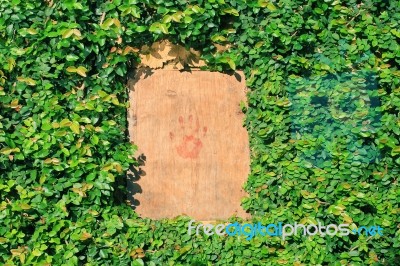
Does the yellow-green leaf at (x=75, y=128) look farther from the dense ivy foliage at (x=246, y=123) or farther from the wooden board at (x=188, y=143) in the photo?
the wooden board at (x=188, y=143)

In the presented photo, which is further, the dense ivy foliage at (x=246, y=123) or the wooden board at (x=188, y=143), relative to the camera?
the wooden board at (x=188, y=143)

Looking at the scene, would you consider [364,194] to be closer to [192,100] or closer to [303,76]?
[303,76]

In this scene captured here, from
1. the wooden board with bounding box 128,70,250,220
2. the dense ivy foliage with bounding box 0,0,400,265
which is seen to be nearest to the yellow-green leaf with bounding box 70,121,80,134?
the dense ivy foliage with bounding box 0,0,400,265

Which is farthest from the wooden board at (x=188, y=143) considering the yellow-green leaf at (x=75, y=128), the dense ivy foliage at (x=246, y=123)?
the yellow-green leaf at (x=75, y=128)

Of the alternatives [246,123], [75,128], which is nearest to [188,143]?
[246,123]

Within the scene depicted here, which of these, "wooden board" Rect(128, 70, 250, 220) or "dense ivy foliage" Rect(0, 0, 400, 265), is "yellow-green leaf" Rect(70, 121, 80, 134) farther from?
"wooden board" Rect(128, 70, 250, 220)

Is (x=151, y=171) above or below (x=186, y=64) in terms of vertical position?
below

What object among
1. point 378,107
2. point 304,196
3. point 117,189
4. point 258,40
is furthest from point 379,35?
point 117,189
